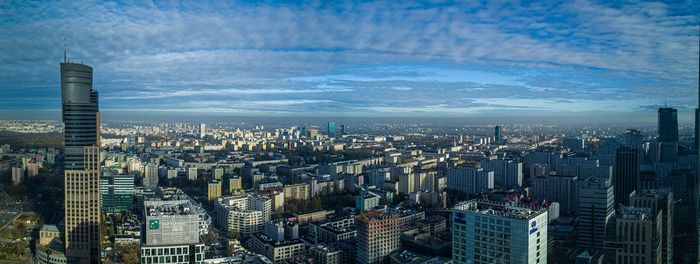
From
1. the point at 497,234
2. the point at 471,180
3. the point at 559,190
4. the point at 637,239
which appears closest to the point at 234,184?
the point at 471,180

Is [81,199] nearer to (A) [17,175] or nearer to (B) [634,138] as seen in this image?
(A) [17,175]

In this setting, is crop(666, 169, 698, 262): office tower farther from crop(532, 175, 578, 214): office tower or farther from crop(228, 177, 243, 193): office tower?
crop(228, 177, 243, 193): office tower

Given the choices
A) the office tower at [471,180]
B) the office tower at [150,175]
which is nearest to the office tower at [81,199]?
the office tower at [150,175]

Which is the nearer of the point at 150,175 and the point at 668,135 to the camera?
the point at 668,135

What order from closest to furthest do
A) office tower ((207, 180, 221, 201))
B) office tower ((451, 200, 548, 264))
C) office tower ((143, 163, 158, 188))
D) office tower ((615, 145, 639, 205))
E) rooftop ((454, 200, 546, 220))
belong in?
office tower ((451, 200, 548, 264)), rooftop ((454, 200, 546, 220)), office tower ((615, 145, 639, 205)), office tower ((207, 180, 221, 201)), office tower ((143, 163, 158, 188))

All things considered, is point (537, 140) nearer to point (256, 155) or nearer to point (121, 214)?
point (256, 155)

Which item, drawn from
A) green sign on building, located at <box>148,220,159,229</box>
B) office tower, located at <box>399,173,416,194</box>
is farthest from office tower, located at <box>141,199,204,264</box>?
office tower, located at <box>399,173,416,194</box>
